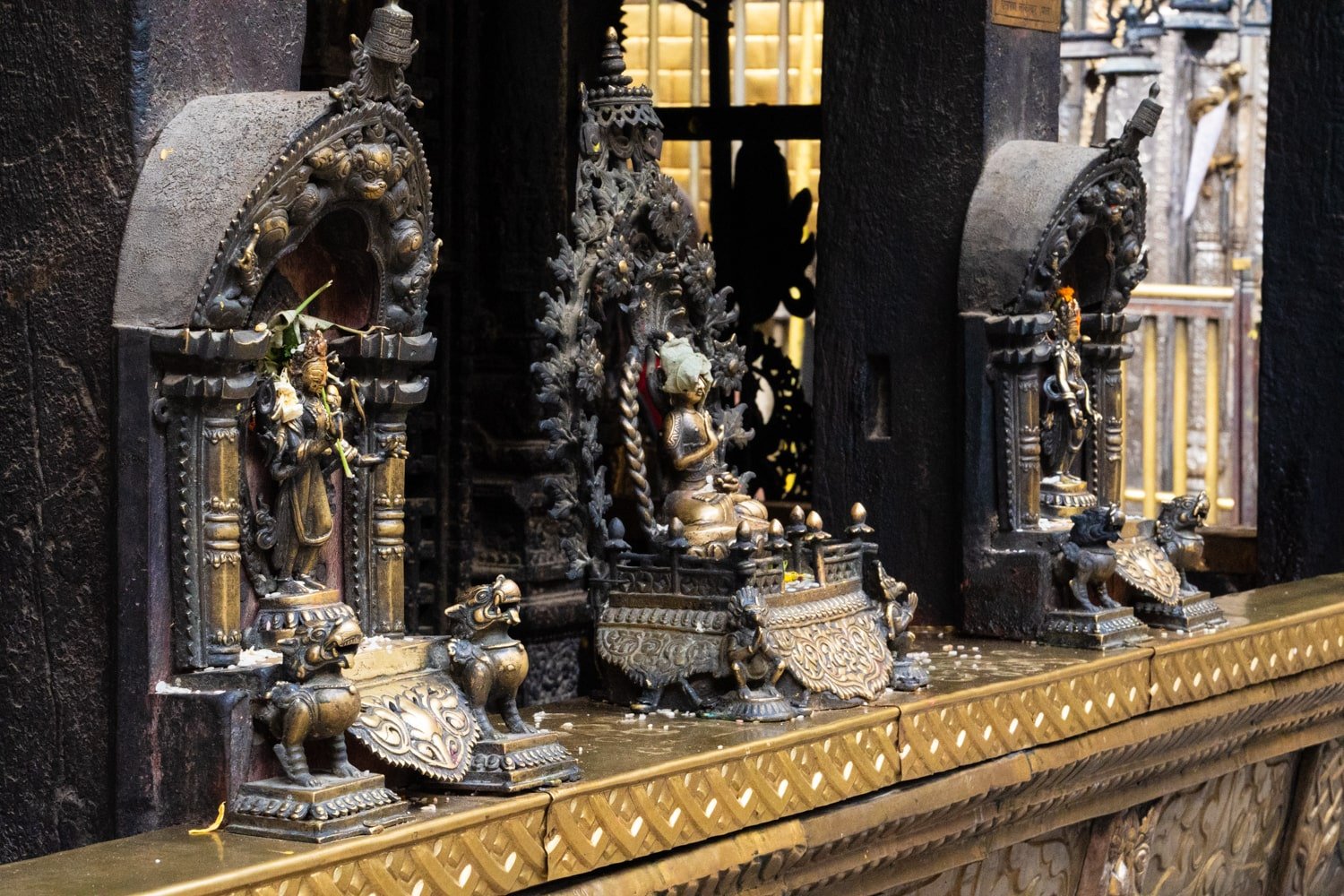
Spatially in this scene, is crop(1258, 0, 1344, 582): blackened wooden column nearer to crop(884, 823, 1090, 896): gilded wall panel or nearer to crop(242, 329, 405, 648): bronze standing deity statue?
crop(884, 823, 1090, 896): gilded wall panel

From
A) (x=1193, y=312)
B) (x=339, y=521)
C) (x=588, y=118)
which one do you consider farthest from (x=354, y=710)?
(x=1193, y=312)

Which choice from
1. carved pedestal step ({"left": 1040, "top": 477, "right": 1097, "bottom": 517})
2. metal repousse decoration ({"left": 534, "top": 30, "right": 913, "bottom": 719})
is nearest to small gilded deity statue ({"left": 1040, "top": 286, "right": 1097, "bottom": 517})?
carved pedestal step ({"left": 1040, "top": 477, "right": 1097, "bottom": 517})

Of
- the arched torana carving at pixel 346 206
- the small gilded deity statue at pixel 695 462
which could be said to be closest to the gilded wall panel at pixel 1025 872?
the small gilded deity statue at pixel 695 462

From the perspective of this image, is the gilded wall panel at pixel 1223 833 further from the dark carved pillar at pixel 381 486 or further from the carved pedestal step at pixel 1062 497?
the dark carved pillar at pixel 381 486

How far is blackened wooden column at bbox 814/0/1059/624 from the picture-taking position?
6160 mm

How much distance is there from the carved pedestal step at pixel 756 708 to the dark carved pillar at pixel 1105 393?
5.58ft

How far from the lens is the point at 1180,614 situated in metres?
6.13

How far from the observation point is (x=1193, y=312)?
13.5 meters

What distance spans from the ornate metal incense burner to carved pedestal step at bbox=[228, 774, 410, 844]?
2.46 meters

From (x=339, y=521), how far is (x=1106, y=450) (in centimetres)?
261

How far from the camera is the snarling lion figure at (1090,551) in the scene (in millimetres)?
5871

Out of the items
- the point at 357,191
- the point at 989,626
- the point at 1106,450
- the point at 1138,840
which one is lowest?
the point at 1138,840

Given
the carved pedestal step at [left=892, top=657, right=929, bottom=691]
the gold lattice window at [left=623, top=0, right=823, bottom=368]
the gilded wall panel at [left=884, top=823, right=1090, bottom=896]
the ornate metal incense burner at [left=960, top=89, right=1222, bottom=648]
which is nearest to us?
the carved pedestal step at [left=892, top=657, right=929, bottom=691]

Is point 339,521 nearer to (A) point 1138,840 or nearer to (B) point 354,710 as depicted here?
(B) point 354,710
